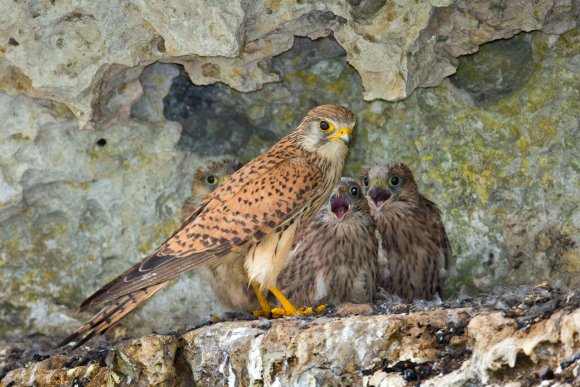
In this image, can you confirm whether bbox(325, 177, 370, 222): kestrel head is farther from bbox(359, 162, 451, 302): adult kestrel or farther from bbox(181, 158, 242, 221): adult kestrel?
bbox(181, 158, 242, 221): adult kestrel

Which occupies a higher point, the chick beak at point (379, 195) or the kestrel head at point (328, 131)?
the kestrel head at point (328, 131)

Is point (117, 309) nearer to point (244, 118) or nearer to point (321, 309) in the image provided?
point (321, 309)

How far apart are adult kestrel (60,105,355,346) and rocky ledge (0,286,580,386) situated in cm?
27

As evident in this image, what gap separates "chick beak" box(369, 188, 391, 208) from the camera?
5.91 meters

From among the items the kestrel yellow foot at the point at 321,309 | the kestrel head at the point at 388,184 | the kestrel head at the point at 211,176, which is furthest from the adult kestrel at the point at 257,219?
the kestrel head at the point at 211,176

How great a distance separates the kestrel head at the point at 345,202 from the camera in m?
5.80

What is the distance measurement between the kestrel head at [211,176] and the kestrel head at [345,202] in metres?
0.71

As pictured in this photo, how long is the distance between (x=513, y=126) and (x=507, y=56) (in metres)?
0.40

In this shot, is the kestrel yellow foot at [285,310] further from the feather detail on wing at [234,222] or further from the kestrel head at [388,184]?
the kestrel head at [388,184]

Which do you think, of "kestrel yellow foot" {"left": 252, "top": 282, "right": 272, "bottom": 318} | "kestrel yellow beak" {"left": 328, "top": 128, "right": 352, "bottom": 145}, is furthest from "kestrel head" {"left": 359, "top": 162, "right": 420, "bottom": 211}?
"kestrel yellow foot" {"left": 252, "top": 282, "right": 272, "bottom": 318}

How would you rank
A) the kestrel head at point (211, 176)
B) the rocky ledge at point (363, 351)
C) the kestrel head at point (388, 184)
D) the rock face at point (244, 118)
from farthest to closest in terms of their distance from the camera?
the kestrel head at point (211, 176), the kestrel head at point (388, 184), the rock face at point (244, 118), the rocky ledge at point (363, 351)

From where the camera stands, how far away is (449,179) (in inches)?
236

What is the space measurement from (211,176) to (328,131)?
1.08 m

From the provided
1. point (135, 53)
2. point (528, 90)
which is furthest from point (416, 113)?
point (135, 53)
